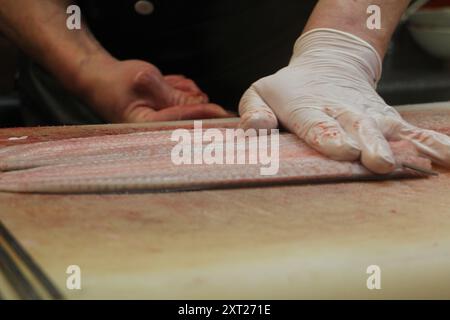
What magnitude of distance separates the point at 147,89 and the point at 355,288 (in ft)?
4.60

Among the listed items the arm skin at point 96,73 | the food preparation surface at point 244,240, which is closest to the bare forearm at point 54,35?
the arm skin at point 96,73

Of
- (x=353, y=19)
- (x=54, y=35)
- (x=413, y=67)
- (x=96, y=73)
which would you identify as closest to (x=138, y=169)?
(x=353, y=19)

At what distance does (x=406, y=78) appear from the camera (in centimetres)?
297

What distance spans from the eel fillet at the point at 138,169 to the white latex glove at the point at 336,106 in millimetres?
37

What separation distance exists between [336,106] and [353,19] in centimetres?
44

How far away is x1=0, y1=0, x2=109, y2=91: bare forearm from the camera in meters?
2.21

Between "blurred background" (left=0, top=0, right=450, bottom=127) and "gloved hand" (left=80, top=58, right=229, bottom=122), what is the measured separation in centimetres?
63

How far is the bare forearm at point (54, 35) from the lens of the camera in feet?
7.25

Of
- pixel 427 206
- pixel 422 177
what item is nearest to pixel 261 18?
pixel 422 177

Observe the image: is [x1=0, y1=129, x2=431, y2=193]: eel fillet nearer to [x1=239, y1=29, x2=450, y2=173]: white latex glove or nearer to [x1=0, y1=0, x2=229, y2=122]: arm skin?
[x1=239, y1=29, x2=450, y2=173]: white latex glove

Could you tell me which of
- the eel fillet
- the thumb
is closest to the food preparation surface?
the eel fillet

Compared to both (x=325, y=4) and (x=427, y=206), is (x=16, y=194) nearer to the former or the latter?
(x=427, y=206)

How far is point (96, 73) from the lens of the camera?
217 cm

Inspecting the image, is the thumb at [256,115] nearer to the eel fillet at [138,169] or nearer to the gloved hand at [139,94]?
the eel fillet at [138,169]
